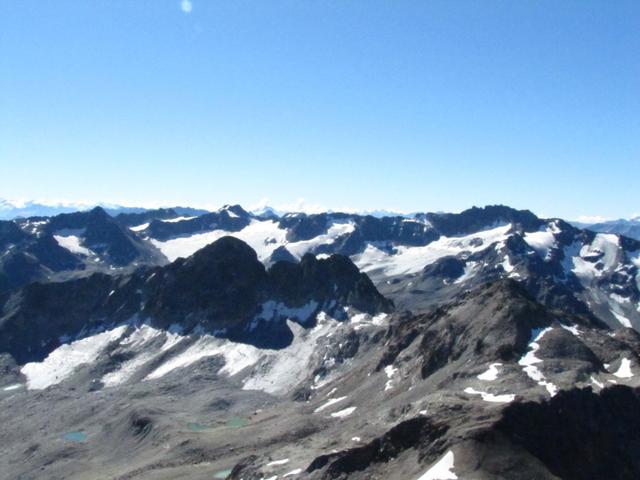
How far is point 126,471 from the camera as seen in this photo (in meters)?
143

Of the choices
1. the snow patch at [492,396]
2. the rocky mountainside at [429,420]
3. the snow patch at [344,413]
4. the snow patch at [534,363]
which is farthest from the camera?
the snow patch at [344,413]

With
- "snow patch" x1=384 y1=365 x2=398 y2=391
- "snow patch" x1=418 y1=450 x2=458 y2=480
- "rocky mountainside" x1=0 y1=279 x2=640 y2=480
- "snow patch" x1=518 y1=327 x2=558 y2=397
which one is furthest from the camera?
"snow patch" x1=384 y1=365 x2=398 y2=391

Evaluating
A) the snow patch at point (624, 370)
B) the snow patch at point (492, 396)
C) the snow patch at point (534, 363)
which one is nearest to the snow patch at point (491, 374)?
the snow patch at point (534, 363)

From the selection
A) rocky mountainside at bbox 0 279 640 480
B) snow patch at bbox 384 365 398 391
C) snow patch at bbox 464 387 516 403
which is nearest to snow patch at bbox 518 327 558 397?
rocky mountainside at bbox 0 279 640 480

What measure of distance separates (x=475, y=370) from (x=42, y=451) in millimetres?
113219

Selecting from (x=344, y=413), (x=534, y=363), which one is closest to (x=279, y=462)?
(x=344, y=413)

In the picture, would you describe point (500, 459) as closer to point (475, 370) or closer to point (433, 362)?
point (475, 370)

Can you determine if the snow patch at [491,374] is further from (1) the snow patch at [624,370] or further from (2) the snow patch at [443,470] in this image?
(2) the snow patch at [443,470]

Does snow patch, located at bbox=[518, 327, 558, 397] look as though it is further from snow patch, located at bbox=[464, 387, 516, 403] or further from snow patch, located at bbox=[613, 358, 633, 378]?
snow patch, located at bbox=[613, 358, 633, 378]

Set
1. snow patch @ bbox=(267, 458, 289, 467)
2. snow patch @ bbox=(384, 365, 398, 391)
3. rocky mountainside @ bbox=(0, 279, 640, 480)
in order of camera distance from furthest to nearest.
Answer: snow patch @ bbox=(384, 365, 398, 391)
snow patch @ bbox=(267, 458, 289, 467)
rocky mountainside @ bbox=(0, 279, 640, 480)

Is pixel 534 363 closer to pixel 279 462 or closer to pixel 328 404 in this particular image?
pixel 279 462

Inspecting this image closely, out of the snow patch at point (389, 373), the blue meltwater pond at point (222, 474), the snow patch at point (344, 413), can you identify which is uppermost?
the snow patch at point (389, 373)

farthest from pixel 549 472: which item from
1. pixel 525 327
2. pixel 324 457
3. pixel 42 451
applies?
pixel 42 451

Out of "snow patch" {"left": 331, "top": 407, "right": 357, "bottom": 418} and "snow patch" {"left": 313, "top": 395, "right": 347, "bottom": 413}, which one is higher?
"snow patch" {"left": 331, "top": 407, "right": 357, "bottom": 418}
